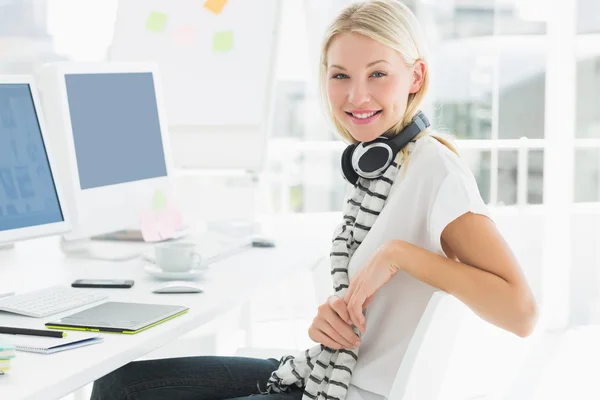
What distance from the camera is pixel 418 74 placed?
150 centimetres

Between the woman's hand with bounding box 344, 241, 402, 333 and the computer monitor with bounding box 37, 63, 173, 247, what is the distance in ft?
2.94

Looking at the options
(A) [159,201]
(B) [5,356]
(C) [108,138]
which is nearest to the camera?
(B) [5,356]

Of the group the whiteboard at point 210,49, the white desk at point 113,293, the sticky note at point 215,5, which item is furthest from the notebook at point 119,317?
the sticky note at point 215,5

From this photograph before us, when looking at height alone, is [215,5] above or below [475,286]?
above

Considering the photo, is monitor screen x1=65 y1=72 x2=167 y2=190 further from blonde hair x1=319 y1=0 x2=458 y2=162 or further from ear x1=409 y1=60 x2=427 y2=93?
ear x1=409 y1=60 x2=427 y2=93

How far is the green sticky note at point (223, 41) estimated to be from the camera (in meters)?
2.84

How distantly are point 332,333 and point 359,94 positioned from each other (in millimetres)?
415

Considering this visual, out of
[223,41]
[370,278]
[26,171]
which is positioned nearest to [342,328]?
[370,278]

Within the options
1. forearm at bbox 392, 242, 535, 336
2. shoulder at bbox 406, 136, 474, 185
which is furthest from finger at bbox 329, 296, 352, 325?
shoulder at bbox 406, 136, 474, 185

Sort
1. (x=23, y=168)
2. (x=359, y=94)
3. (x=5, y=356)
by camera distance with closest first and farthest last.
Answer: (x=5, y=356), (x=359, y=94), (x=23, y=168)

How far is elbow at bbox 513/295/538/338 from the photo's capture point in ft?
4.06

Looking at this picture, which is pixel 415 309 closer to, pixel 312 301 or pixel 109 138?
pixel 109 138

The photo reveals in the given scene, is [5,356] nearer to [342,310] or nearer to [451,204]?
[342,310]

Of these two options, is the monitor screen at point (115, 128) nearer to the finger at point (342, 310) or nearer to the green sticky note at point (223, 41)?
the green sticky note at point (223, 41)
